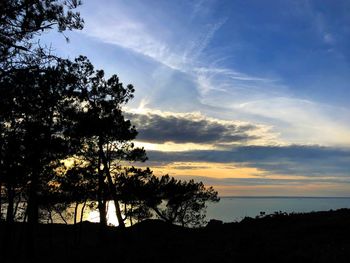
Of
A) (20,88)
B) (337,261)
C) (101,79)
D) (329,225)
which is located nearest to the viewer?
(337,261)

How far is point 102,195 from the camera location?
33906mm

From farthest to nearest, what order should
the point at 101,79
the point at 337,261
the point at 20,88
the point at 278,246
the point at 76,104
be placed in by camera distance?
the point at 101,79, the point at 76,104, the point at 278,246, the point at 20,88, the point at 337,261

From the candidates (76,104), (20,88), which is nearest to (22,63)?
(20,88)

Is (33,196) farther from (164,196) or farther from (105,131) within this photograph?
(164,196)

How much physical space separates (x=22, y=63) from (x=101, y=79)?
17593mm

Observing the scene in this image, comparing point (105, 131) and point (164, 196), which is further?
point (164, 196)

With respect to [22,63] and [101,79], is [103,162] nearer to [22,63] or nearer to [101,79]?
[101,79]

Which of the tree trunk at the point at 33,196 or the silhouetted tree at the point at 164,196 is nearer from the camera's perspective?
the tree trunk at the point at 33,196

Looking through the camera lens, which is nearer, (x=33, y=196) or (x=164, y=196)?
(x=33, y=196)

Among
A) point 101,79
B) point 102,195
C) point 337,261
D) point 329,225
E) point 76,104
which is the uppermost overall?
point 101,79

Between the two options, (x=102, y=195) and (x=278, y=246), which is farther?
(x=102, y=195)

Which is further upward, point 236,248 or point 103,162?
point 103,162

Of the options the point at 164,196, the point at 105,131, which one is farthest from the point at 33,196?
the point at 164,196

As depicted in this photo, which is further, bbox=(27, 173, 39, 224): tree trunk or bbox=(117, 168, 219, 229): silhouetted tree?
bbox=(117, 168, 219, 229): silhouetted tree
